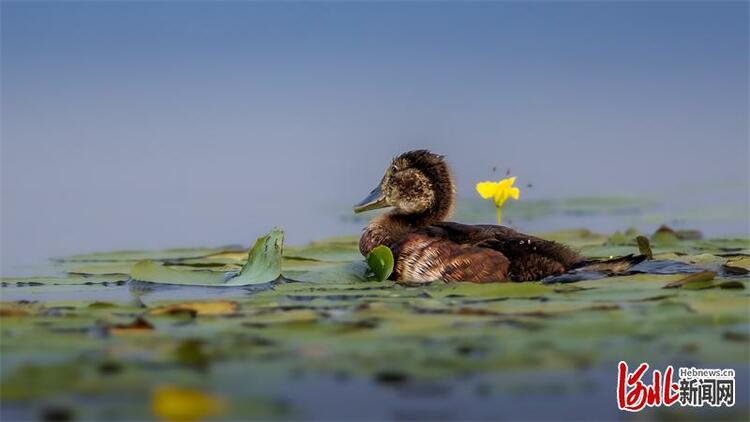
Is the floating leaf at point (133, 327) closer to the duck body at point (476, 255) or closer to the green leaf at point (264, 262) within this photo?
the green leaf at point (264, 262)

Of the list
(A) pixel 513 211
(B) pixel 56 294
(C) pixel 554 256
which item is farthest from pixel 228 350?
(A) pixel 513 211

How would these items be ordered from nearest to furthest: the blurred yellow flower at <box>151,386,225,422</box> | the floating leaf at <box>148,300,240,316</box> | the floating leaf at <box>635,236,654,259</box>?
the blurred yellow flower at <box>151,386,225,422</box> → the floating leaf at <box>148,300,240,316</box> → the floating leaf at <box>635,236,654,259</box>

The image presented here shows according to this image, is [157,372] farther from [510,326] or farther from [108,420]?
[510,326]

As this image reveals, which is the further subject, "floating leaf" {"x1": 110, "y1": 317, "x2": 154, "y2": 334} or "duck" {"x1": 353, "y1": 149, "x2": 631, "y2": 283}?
"duck" {"x1": 353, "y1": 149, "x2": 631, "y2": 283}

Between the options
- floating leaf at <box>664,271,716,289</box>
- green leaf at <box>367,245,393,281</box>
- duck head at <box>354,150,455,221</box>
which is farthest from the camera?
Result: duck head at <box>354,150,455,221</box>

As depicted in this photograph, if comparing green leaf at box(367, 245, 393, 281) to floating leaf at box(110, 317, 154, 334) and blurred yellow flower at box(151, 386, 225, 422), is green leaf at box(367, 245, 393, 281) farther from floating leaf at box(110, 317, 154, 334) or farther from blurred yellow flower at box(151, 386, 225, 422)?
blurred yellow flower at box(151, 386, 225, 422)

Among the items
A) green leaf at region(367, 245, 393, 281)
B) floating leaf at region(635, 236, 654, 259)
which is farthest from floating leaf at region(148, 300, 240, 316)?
floating leaf at region(635, 236, 654, 259)
